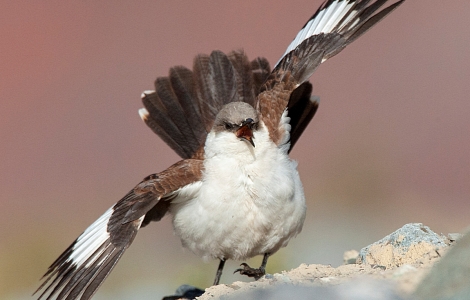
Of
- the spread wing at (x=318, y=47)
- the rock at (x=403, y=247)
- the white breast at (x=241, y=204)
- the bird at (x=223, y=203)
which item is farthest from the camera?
the spread wing at (x=318, y=47)

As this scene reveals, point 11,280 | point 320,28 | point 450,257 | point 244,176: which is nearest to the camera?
point 450,257

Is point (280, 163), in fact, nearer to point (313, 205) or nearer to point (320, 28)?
point (320, 28)

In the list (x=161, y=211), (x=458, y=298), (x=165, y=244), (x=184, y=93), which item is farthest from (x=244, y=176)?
(x=165, y=244)

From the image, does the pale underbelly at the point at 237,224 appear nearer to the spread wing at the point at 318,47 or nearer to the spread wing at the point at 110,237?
the spread wing at the point at 110,237

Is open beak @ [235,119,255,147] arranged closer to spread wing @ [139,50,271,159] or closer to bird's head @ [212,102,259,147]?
bird's head @ [212,102,259,147]

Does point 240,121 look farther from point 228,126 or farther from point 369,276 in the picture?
point 369,276

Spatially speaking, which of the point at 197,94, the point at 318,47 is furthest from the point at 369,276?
the point at 197,94

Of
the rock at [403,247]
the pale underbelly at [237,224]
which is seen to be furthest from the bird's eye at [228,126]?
the rock at [403,247]
